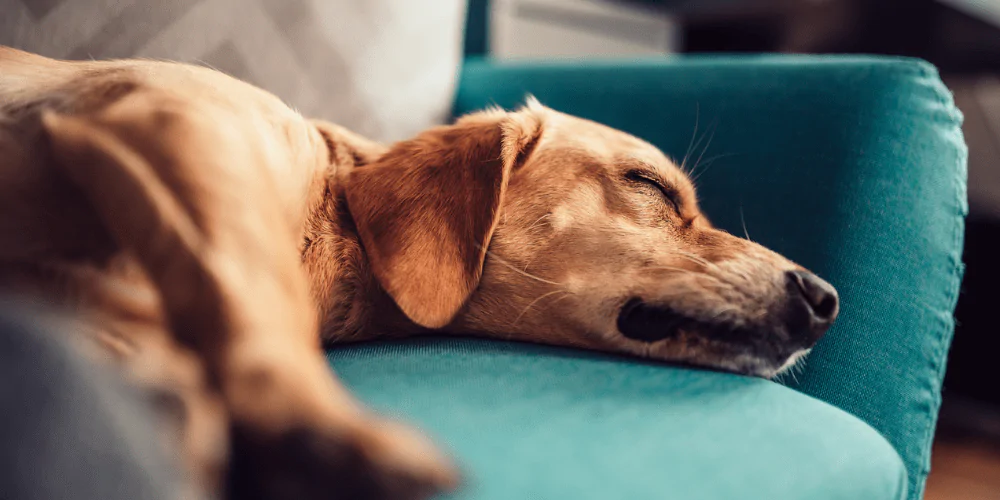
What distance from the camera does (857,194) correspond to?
49.1 inches

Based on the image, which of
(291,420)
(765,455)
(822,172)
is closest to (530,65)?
(822,172)

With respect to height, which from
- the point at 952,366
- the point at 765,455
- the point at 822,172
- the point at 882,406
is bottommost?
the point at 952,366

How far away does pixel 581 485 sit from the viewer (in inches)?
25.5

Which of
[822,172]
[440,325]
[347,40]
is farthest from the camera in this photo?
[347,40]

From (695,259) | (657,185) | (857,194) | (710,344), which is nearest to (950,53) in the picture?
(857,194)

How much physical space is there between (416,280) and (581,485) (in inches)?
21.5

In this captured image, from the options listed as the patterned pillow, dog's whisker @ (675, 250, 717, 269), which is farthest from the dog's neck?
the patterned pillow

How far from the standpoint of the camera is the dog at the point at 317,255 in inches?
21.1

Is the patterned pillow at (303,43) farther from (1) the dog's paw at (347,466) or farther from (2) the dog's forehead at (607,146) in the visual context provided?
(1) the dog's paw at (347,466)

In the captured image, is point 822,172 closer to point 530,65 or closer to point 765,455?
point 765,455

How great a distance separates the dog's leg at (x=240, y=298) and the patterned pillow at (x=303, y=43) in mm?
747

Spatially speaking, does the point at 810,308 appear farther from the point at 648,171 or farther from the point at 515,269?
the point at 515,269

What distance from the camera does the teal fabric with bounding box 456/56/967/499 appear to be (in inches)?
45.3

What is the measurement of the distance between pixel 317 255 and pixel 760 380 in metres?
0.76
